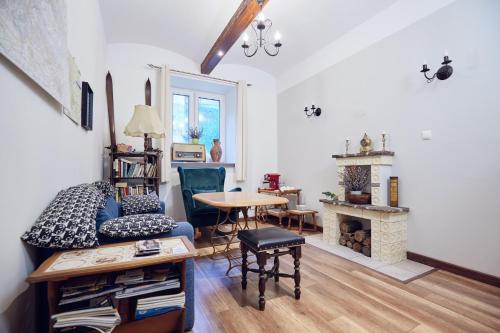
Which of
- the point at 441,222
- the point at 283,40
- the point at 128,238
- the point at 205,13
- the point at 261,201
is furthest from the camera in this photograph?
the point at 283,40

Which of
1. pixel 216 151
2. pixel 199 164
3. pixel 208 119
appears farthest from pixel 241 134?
pixel 199 164

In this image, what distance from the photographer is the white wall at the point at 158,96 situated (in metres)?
3.57

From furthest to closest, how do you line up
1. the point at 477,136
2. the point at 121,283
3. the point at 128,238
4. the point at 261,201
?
the point at 477,136 < the point at 261,201 < the point at 128,238 < the point at 121,283

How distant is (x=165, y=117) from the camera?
144 inches

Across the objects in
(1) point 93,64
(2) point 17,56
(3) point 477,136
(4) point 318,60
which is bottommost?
(3) point 477,136

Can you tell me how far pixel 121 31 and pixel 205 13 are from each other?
1.31 meters

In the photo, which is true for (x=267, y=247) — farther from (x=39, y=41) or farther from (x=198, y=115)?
(x=198, y=115)

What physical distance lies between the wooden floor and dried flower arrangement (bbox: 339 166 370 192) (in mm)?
1062

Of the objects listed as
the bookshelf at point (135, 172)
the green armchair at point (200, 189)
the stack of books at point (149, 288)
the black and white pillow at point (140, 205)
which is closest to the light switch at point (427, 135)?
the green armchair at point (200, 189)

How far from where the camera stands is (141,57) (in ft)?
12.1

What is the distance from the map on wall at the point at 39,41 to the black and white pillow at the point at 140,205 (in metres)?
1.15

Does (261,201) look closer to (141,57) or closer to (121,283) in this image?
(121,283)

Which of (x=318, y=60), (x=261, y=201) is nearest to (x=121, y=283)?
(x=261, y=201)

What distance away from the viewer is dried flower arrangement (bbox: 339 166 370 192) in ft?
9.68
